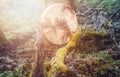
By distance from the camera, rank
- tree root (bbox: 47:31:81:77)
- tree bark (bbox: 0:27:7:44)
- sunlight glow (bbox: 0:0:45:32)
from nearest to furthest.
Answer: tree root (bbox: 47:31:81:77)
tree bark (bbox: 0:27:7:44)
sunlight glow (bbox: 0:0:45:32)

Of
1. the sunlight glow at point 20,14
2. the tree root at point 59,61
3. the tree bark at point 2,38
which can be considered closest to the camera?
the tree root at point 59,61

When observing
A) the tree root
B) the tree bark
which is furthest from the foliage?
the tree bark

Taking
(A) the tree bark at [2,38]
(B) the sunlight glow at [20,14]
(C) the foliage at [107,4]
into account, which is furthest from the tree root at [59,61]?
(C) the foliage at [107,4]

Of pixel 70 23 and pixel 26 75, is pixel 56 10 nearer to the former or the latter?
pixel 70 23

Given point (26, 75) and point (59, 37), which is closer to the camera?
point (26, 75)

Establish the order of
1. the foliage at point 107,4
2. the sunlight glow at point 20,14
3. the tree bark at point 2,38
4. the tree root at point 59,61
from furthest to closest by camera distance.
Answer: the foliage at point 107,4 → the sunlight glow at point 20,14 → the tree bark at point 2,38 → the tree root at point 59,61

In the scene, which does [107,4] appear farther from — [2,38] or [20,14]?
[2,38]

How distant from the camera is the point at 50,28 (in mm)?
7902

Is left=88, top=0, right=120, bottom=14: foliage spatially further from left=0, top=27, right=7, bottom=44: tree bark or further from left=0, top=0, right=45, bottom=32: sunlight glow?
left=0, top=27, right=7, bottom=44: tree bark

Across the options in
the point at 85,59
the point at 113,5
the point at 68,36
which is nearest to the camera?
the point at 85,59

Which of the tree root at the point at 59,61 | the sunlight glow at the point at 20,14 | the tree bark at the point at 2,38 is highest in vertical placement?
the sunlight glow at the point at 20,14

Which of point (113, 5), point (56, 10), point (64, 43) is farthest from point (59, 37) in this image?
point (113, 5)

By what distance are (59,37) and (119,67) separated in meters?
2.03

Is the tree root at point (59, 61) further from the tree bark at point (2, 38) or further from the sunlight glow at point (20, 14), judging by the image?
the tree bark at point (2, 38)
